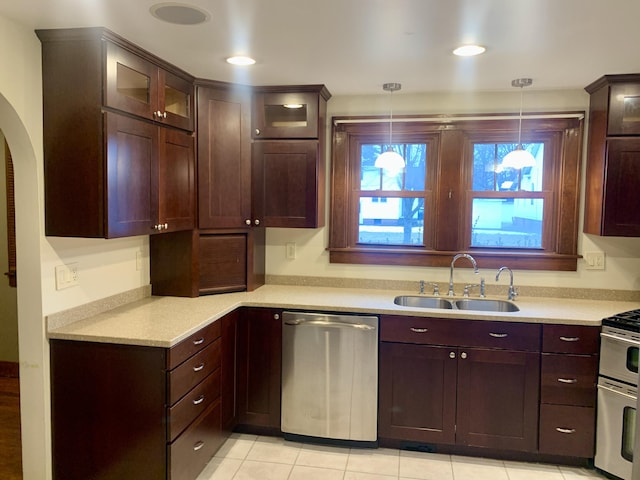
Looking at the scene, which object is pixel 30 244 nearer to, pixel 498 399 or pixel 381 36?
pixel 381 36

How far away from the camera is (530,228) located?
3.32 metres

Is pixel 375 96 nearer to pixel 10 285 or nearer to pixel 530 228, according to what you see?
pixel 530 228

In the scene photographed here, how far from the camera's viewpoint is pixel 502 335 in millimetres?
2742

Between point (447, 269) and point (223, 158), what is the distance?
1737 mm

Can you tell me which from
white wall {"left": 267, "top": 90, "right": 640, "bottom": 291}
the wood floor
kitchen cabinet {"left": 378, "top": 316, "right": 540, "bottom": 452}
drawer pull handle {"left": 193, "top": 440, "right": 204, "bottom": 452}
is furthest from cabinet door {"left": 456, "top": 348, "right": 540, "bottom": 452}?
the wood floor

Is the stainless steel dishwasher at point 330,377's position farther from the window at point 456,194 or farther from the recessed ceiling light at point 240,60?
the recessed ceiling light at point 240,60

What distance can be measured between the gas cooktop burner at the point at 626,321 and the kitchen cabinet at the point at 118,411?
7.45 ft

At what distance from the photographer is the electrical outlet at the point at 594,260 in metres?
3.20

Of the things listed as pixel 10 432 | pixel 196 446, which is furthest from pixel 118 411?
pixel 10 432

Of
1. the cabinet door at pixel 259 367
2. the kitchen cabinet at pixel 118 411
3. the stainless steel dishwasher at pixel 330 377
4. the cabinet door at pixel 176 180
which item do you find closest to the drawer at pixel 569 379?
the stainless steel dishwasher at pixel 330 377

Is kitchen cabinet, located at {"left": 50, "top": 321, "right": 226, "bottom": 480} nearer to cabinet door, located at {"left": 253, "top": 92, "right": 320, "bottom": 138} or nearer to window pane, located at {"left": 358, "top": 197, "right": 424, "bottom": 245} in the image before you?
cabinet door, located at {"left": 253, "top": 92, "right": 320, "bottom": 138}

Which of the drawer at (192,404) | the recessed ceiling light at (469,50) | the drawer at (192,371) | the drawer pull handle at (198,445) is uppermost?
the recessed ceiling light at (469,50)

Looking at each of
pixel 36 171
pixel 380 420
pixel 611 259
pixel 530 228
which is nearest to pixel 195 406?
pixel 380 420

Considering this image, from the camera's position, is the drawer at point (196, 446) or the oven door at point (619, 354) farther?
the oven door at point (619, 354)
